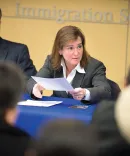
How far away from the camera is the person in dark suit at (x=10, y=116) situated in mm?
1082

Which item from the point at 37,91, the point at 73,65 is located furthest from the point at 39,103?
the point at 73,65

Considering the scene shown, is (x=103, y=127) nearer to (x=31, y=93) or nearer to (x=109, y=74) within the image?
(x=31, y=93)

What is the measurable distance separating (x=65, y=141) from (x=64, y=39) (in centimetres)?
244

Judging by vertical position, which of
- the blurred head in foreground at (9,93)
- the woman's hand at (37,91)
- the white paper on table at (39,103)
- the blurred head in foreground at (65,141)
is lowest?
the white paper on table at (39,103)

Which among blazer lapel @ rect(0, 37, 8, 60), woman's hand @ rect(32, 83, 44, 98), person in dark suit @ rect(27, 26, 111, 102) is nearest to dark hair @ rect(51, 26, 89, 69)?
person in dark suit @ rect(27, 26, 111, 102)

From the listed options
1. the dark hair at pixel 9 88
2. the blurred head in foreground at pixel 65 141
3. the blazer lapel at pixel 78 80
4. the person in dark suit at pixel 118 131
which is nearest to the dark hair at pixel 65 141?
the blurred head in foreground at pixel 65 141

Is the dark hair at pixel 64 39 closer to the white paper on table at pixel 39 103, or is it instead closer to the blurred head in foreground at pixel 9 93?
the white paper on table at pixel 39 103

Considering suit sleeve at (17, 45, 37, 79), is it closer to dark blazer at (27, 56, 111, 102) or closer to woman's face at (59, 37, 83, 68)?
dark blazer at (27, 56, 111, 102)

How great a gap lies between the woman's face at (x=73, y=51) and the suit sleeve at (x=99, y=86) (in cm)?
20

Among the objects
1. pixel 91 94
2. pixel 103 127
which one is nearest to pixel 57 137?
pixel 103 127

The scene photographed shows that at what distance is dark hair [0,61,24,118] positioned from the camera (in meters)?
1.15

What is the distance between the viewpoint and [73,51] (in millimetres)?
3232

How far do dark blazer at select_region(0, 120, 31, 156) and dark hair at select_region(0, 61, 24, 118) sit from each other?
2.4 inches

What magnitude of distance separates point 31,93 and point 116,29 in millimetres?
2389
